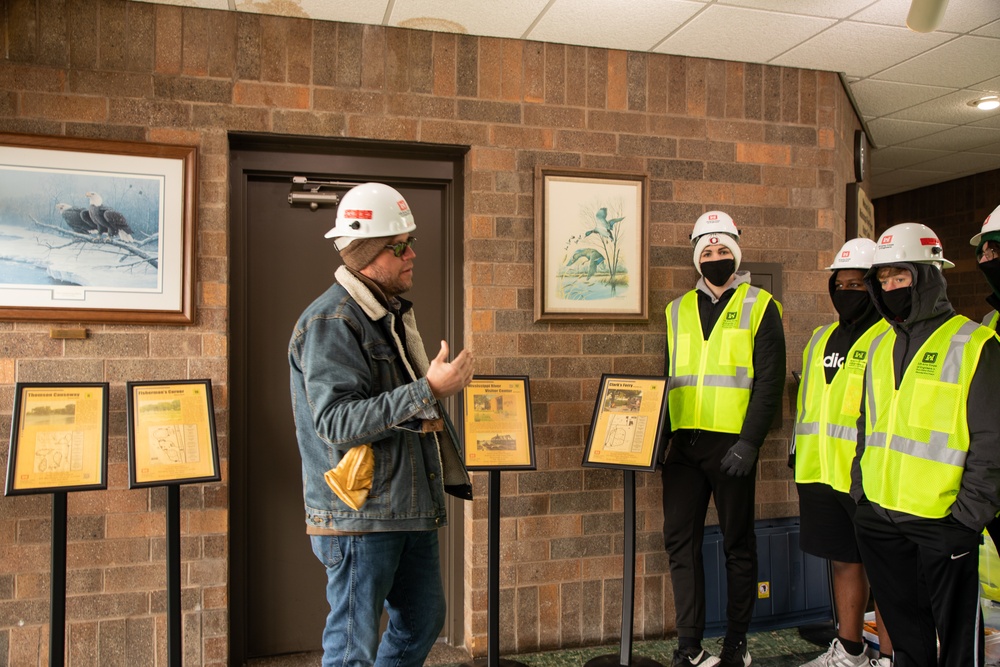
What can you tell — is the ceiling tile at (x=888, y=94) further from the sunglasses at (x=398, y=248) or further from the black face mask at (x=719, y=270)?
the sunglasses at (x=398, y=248)

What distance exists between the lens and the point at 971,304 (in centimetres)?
657

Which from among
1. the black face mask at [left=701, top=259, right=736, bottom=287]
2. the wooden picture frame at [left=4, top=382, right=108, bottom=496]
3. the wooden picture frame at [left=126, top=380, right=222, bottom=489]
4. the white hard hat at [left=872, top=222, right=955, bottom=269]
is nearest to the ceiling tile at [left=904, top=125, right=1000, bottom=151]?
the black face mask at [left=701, top=259, right=736, bottom=287]

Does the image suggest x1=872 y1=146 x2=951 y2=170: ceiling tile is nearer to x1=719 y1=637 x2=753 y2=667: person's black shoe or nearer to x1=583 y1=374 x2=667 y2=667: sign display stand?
x1=583 y1=374 x2=667 y2=667: sign display stand

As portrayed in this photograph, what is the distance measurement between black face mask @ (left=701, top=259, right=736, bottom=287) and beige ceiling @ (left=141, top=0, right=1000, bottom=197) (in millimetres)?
1063

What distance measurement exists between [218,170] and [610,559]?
2508 millimetres

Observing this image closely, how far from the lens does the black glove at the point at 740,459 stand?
10.2 feet

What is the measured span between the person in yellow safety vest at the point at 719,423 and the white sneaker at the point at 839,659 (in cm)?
32

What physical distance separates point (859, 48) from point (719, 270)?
1391mm

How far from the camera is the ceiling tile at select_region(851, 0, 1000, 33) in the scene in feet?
10.4

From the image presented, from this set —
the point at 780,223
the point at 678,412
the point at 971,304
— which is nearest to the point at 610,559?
the point at 678,412

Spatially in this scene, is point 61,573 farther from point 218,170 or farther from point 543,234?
point 543,234

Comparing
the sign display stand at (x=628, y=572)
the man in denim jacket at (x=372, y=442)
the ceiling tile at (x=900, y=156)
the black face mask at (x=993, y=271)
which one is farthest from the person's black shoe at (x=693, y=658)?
the ceiling tile at (x=900, y=156)

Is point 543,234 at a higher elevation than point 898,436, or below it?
higher

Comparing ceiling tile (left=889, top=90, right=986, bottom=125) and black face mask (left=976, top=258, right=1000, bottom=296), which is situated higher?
ceiling tile (left=889, top=90, right=986, bottom=125)
